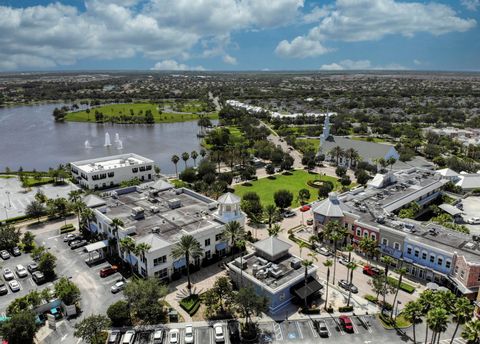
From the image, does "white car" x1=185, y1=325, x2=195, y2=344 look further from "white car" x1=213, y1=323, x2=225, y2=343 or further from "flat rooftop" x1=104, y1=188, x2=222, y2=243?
"flat rooftop" x1=104, y1=188, x2=222, y2=243

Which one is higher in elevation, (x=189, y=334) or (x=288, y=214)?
(x=288, y=214)

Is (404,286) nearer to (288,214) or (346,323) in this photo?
(346,323)

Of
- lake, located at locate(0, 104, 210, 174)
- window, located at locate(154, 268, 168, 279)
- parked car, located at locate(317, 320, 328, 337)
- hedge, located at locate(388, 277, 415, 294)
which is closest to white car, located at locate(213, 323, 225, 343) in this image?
parked car, located at locate(317, 320, 328, 337)

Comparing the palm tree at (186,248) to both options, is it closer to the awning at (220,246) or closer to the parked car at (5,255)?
the awning at (220,246)

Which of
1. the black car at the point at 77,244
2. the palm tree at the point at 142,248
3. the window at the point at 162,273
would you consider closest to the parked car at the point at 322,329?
the window at the point at 162,273

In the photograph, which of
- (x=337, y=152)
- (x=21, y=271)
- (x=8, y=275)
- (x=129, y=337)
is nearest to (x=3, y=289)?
(x=8, y=275)

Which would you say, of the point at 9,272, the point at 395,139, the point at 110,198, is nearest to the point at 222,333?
the point at 9,272
